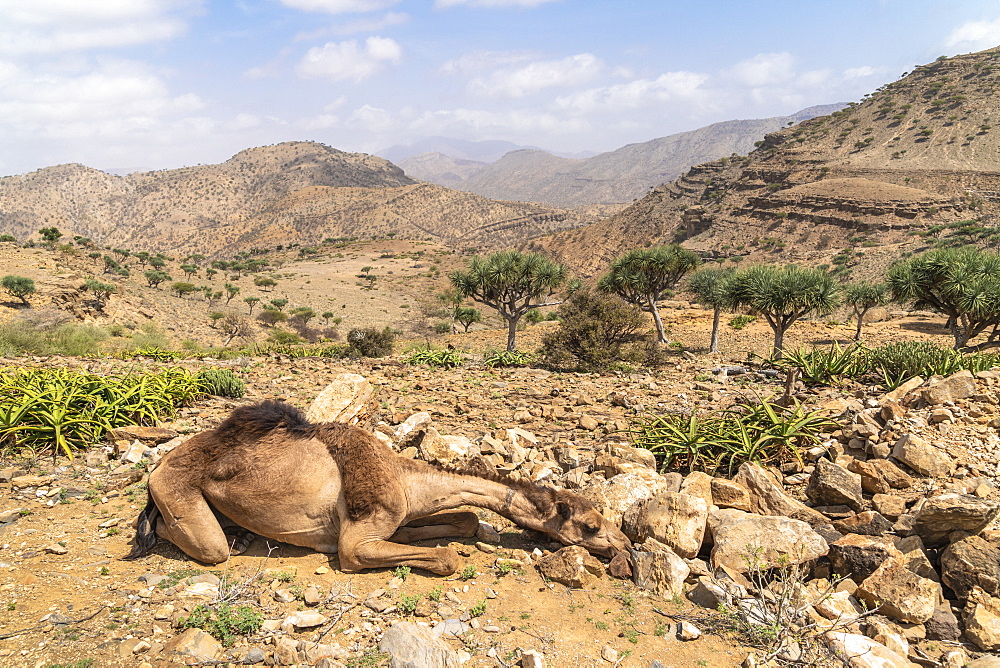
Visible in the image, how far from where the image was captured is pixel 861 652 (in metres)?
3.16

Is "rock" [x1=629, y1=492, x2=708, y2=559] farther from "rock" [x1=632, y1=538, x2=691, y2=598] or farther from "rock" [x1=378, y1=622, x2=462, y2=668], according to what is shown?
"rock" [x1=378, y1=622, x2=462, y2=668]

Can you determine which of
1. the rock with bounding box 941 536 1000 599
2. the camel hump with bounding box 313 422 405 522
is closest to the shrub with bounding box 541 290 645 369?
the camel hump with bounding box 313 422 405 522

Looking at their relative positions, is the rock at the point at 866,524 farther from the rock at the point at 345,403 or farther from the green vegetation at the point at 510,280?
the green vegetation at the point at 510,280

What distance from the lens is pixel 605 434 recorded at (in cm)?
730

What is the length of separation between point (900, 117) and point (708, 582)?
318ft

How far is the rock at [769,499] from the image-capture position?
15.0ft

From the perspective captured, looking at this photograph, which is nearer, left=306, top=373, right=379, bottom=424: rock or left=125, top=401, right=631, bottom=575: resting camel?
left=125, top=401, right=631, bottom=575: resting camel

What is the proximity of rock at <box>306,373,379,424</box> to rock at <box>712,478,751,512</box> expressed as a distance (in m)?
4.57

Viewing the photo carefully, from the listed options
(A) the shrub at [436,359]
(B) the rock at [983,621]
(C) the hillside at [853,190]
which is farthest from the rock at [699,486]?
(C) the hillside at [853,190]

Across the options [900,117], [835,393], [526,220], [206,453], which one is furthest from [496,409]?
[526,220]

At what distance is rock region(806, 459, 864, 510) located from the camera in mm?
4742

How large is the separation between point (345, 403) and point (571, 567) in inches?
163

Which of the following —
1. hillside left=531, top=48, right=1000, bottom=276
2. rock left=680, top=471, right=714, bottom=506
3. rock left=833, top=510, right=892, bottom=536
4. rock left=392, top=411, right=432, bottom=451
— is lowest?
rock left=833, top=510, right=892, bottom=536

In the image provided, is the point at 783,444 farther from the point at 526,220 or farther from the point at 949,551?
the point at 526,220
